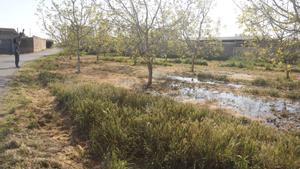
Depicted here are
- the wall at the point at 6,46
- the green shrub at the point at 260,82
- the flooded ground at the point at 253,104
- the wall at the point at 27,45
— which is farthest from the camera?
the wall at the point at 27,45

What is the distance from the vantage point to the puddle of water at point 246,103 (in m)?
10.1

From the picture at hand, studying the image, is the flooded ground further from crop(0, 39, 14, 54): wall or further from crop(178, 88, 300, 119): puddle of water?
crop(0, 39, 14, 54): wall

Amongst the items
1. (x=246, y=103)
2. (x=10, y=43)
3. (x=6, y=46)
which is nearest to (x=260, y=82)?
(x=246, y=103)

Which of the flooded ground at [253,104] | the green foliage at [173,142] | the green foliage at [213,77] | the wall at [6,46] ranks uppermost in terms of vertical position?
the wall at [6,46]

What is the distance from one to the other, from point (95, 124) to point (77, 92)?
10.2 feet

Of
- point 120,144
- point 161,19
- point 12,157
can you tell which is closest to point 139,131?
point 120,144

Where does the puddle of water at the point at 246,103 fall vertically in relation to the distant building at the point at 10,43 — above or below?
below

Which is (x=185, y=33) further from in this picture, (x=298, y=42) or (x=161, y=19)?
(x=298, y=42)

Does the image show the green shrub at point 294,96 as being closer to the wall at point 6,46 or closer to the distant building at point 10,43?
the distant building at point 10,43

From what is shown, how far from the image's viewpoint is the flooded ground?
9204mm

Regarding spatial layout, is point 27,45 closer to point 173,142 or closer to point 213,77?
Result: point 213,77

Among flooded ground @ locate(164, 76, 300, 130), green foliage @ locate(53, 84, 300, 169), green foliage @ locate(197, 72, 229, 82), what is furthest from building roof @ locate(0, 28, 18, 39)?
green foliage @ locate(53, 84, 300, 169)

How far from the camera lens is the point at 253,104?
37.7 ft

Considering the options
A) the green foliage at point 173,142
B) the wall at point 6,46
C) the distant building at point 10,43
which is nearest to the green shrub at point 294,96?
the green foliage at point 173,142
